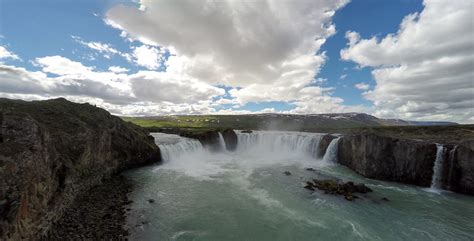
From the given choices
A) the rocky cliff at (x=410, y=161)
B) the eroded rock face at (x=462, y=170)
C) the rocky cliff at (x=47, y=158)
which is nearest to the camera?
the rocky cliff at (x=47, y=158)

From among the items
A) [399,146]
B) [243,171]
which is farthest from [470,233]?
[243,171]

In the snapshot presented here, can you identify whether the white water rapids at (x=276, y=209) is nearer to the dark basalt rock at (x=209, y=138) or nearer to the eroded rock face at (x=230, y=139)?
the dark basalt rock at (x=209, y=138)

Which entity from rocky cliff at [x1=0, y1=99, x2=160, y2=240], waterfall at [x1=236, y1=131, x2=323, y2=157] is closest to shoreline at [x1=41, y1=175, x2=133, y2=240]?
rocky cliff at [x1=0, y1=99, x2=160, y2=240]

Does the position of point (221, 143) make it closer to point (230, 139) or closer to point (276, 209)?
point (230, 139)

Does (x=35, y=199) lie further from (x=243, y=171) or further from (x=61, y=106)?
(x=243, y=171)

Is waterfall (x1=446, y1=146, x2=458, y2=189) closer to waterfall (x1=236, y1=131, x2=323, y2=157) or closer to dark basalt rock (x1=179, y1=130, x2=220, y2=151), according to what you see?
waterfall (x1=236, y1=131, x2=323, y2=157)

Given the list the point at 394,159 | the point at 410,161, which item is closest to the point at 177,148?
the point at 394,159

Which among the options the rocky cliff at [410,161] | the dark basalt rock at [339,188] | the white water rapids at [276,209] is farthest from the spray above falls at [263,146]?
the dark basalt rock at [339,188]
